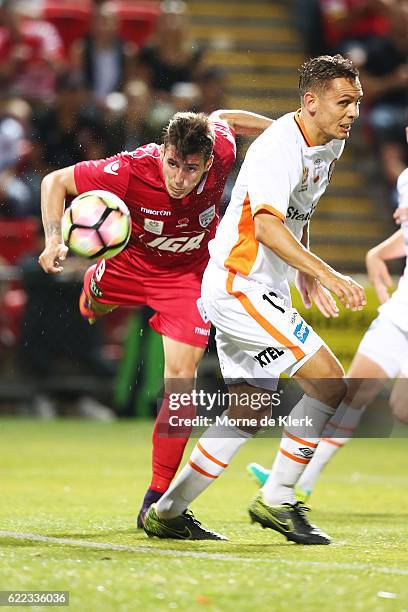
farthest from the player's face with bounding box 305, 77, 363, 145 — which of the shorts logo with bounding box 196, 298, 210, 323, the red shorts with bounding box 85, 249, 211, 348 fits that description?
the red shorts with bounding box 85, 249, 211, 348

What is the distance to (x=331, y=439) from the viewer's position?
7.46m

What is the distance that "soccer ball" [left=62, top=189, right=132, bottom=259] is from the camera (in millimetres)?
6191

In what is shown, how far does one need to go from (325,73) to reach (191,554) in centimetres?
224

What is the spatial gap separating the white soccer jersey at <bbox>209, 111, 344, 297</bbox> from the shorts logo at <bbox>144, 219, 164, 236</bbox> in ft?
2.20

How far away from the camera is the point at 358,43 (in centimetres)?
1562

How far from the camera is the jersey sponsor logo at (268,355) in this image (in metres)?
5.75

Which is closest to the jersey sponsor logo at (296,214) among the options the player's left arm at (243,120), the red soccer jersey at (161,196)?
the red soccer jersey at (161,196)

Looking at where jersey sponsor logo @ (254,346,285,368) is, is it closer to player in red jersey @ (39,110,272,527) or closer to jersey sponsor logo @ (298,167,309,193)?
player in red jersey @ (39,110,272,527)

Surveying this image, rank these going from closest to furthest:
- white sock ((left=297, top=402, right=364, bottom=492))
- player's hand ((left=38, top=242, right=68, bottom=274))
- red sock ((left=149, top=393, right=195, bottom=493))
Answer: player's hand ((left=38, top=242, right=68, bottom=274)) < red sock ((left=149, top=393, right=195, bottom=493)) < white sock ((left=297, top=402, right=364, bottom=492))

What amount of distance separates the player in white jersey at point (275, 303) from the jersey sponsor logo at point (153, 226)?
68 centimetres

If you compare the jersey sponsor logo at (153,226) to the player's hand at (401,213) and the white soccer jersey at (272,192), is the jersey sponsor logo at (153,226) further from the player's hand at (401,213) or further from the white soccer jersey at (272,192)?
the player's hand at (401,213)

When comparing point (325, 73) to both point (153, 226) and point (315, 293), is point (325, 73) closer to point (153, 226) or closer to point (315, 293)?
point (315, 293)

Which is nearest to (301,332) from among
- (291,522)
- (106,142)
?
(291,522)

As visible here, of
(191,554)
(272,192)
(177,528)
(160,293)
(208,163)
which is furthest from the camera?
(160,293)
